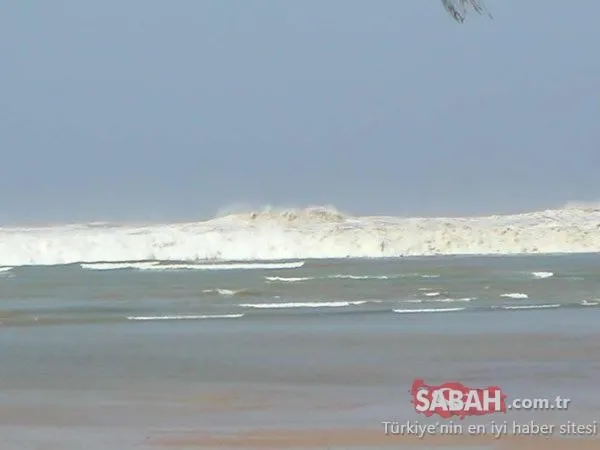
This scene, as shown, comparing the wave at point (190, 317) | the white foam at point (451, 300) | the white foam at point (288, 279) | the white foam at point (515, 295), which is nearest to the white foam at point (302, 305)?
the white foam at point (451, 300)

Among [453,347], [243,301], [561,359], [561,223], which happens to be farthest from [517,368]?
[561,223]

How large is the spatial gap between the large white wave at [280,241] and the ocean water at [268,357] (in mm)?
40229

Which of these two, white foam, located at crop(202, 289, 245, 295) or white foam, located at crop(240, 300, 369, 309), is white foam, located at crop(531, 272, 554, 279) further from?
white foam, located at crop(240, 300, 369, 309)

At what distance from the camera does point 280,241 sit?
243 feet

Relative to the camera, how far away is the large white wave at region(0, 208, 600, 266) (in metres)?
68.4

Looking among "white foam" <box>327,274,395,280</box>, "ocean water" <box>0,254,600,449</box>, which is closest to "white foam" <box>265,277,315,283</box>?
"white foam" <box>327,274,395,280</box>

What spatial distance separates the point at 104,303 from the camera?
2569cm

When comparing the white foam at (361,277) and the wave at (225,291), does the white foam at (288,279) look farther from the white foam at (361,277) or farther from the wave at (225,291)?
the wave at (225,291)

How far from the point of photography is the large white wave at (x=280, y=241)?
68.4 metres
